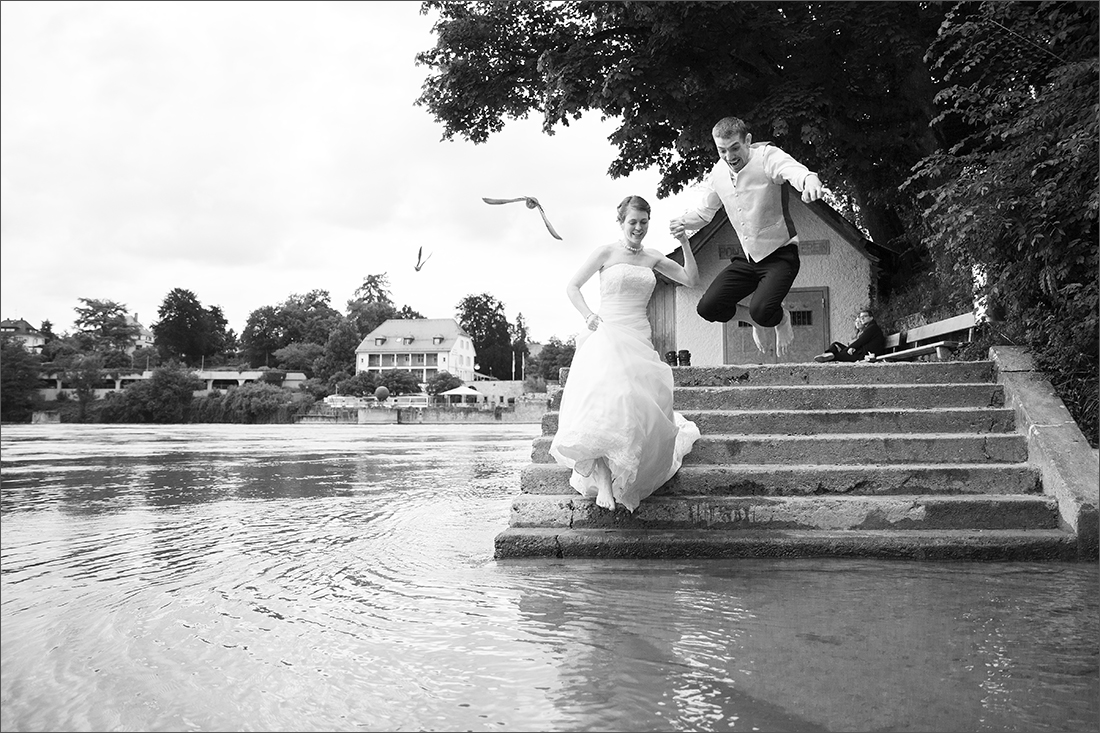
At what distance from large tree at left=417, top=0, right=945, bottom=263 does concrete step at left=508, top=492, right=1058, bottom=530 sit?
995 cm

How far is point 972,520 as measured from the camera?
6.12 meters

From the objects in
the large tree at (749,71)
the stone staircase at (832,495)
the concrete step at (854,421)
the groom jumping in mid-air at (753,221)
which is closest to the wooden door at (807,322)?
the large tree at (749,71)

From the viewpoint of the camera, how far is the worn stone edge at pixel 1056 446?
5762mm

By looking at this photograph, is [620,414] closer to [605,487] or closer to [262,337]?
[605,487]

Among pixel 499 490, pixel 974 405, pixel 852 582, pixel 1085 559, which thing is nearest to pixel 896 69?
pixel 974 405

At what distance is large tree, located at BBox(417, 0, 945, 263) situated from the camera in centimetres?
1505

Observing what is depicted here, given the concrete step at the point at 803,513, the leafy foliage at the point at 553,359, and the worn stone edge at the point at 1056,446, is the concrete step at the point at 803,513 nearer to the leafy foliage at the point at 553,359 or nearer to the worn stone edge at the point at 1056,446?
the worn stone edge at the point at 1056,446

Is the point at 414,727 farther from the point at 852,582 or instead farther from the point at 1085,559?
the point at 1085,559

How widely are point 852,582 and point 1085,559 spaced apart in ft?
6.37

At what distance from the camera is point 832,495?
6473 mm

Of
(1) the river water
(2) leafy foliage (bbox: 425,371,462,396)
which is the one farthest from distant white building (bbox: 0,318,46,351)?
(2) leafy foliage (bbox: 425,371,462,396)

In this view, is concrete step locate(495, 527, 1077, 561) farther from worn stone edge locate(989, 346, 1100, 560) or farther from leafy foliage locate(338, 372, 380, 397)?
leafy foliage locate(338, 372, 380, 397)

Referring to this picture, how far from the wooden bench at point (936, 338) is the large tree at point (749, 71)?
2.80 metres

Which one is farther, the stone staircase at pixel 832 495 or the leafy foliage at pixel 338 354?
the leafy foliage at pixel 338 354
